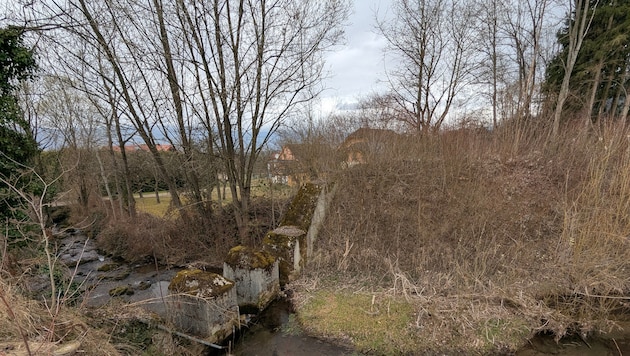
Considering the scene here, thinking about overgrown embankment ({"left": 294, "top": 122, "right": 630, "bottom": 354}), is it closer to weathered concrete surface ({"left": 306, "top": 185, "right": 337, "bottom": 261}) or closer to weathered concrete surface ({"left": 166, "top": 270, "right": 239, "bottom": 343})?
weathered concrete surface ({"left": 306, "top": 185, "right": 337, "bottom": 261})

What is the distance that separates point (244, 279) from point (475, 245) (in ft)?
14.6

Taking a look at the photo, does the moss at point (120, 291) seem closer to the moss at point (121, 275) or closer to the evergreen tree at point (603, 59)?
the moss at point (121, 275)

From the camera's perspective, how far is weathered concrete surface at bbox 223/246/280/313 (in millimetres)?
4574

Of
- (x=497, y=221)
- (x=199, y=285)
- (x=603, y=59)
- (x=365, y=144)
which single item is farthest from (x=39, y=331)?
Result: (x=603, y=59)

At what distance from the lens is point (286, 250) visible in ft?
17.6

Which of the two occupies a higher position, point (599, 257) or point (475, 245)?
point (599, 257)

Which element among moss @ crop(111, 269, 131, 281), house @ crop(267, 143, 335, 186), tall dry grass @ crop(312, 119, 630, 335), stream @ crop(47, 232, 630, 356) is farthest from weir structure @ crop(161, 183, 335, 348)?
moss @ crop(111, 269, 131, 281)

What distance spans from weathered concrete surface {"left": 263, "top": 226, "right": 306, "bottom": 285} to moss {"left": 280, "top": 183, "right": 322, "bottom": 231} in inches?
14.2

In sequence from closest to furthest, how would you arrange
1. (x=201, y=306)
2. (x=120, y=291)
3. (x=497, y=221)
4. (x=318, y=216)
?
(x=201, y=306) < (x=497, y=221) < (x=120, y=291) < (x=318, y=216)

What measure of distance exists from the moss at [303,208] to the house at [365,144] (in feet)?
7.47

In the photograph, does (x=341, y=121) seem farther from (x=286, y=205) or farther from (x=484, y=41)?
(x=484, y=41)

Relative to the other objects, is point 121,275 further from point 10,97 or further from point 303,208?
point 303,208

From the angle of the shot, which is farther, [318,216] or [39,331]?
[318,216]

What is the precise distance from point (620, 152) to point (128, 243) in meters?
12.8
